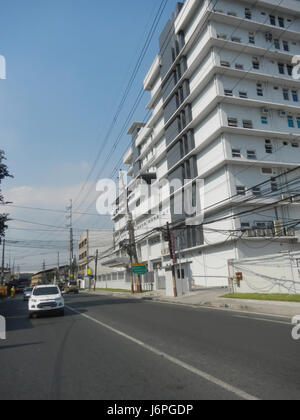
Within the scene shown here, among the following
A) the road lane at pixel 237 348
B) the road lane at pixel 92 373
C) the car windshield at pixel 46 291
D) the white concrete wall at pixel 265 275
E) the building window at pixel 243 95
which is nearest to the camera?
the road lane at pixel 92 373

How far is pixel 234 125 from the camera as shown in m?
36.9

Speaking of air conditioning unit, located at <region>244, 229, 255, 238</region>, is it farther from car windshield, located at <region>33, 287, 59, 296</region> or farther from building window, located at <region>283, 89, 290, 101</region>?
car windshield, located at <region>33, 287, 59, 296</region>

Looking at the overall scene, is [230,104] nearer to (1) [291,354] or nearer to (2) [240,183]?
(2) [240,183]

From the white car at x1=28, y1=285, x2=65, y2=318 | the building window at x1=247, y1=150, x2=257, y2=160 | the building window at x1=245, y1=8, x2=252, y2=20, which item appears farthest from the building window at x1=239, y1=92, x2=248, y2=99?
the white car at x1=28, y1=285, x2=65, y2=318

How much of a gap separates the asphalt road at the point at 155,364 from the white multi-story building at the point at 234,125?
23223 mm

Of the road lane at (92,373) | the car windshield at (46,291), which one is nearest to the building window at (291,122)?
the car windshield at (46,291)

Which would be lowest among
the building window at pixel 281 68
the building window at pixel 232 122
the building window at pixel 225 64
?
the building window at pixel 232 122

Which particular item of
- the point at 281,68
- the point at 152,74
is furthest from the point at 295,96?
the point at 152,74

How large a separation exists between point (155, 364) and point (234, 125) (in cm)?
3444

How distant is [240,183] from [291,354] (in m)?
30.3

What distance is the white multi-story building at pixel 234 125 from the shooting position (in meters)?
35.0

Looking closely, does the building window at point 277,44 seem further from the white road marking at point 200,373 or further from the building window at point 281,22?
the white road marking at point 200,373

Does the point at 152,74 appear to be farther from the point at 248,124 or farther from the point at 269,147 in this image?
the point at 269,147

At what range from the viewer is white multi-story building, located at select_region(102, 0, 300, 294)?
115ft
